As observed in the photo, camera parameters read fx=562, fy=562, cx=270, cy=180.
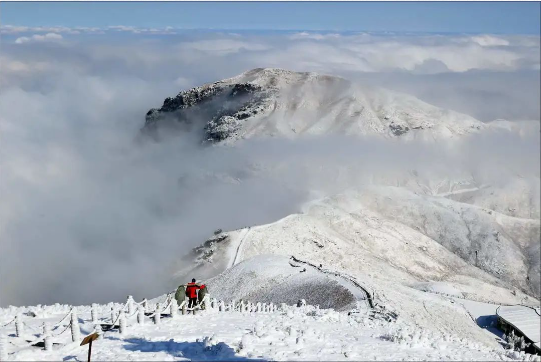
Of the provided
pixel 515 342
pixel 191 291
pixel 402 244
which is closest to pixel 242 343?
pixel 191 291

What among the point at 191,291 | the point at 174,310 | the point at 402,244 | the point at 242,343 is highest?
the point at 402,244

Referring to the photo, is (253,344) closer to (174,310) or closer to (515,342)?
(174,310)

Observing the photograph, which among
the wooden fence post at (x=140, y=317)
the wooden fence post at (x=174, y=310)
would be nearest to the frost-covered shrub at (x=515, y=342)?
the wooden fence post at (x=174, y=310)

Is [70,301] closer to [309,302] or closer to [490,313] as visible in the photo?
[309,302]

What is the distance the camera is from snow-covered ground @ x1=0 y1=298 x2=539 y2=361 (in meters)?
20.1

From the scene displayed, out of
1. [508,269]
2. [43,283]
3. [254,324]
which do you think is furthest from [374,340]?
[43,283]

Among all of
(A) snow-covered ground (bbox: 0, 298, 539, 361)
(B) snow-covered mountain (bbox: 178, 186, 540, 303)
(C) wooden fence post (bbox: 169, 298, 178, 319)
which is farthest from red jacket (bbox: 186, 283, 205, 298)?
(B) snow-covered mountain (bbox: 178, 186, 540, 303)

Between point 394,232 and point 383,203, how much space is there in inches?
757

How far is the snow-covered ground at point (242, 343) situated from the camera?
20.1 meters

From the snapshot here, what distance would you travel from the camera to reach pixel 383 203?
12912 centimetres

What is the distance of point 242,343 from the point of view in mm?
20828

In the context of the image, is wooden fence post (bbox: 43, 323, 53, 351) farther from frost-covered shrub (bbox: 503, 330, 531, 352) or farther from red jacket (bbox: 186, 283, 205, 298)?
frost-covered shrub (bbox: 503, 330, 531, 352)

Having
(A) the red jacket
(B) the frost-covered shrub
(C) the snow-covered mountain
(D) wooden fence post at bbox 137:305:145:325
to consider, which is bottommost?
(B) the frost-covered shrub

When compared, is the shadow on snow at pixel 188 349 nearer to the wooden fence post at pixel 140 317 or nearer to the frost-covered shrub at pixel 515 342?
the wooden fence post at pixel 140 317
